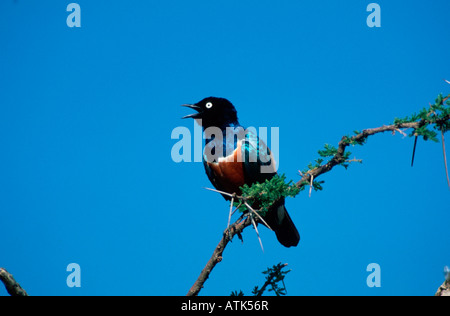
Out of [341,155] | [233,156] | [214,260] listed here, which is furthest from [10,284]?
[233,156]

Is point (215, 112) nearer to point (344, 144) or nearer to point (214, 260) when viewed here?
point (214, 260)

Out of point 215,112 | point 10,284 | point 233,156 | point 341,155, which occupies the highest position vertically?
point 215,112

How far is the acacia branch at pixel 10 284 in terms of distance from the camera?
10.7 feet

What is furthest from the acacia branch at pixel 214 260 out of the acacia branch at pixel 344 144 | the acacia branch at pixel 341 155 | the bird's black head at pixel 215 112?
the bird's black head at pixel 215 112

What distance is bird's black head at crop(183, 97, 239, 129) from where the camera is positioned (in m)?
6.46

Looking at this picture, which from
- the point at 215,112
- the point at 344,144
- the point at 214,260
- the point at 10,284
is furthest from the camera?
the point at 215,112

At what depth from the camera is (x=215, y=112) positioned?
256 inches

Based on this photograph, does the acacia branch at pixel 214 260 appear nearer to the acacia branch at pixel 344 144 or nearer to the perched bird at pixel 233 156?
the acacia branch at pixel 344 144

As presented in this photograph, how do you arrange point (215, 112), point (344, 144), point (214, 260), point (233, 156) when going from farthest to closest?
1. point (215, 112)
2. point (233, 156)
3. point (214, 260)
4. point (344, 144)

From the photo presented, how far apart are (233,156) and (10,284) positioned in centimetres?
327

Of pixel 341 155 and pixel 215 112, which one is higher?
pixel 215 112
